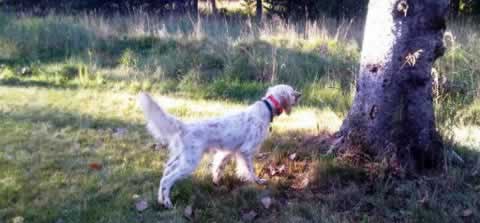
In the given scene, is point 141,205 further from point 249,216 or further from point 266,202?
point 266,202

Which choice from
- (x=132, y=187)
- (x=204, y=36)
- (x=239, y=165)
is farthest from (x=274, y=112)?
(x=204, y=36)

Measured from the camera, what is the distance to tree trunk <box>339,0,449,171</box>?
448 cm

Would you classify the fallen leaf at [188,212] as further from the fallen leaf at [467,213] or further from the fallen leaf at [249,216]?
the fallen leaf at [467,213]

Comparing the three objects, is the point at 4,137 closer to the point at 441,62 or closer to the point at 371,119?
the point at 371,119

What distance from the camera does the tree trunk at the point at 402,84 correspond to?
4477mm

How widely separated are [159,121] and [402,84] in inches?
84.9

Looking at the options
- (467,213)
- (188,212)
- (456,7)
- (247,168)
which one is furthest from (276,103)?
(456,7)

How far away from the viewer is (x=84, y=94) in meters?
8.04

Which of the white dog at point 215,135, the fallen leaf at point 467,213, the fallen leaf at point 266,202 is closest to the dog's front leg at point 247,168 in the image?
the white dog at point 215,135

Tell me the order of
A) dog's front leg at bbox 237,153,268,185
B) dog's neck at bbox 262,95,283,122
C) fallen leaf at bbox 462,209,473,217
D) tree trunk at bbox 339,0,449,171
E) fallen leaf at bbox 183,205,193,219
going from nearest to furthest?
fallen leaf at bbox 462,209,473,217 < fallen leaf at bbox 183,205,193,219 < tree trunk at bbox 339,0,449,171 < dog's front leg at bbox 237,153,268,185 < dog's neck at bbox 262,95,283,122

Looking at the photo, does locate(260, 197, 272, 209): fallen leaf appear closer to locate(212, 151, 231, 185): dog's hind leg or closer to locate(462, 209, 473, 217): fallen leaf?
locate(212, 151, 231, 185): dog's hind leg

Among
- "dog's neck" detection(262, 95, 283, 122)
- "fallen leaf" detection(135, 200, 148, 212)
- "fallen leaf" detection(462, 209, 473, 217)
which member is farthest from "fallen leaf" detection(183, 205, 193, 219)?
"fallen leaf" detection(462, 209, 473, 217)

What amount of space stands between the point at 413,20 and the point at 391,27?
19 centimetres

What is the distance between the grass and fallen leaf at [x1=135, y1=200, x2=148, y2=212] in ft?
0.12
